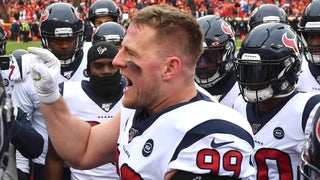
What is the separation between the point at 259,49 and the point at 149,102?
1.23m

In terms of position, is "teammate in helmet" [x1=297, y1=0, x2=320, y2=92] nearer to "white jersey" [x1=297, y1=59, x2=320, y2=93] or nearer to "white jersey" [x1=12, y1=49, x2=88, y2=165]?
"white jersey" [x1=297, y1=59, x2=320, y2=93]

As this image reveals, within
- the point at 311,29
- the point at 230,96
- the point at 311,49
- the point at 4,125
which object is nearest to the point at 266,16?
the point at 311,29

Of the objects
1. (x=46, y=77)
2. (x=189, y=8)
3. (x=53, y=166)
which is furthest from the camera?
(x=189, y=8)

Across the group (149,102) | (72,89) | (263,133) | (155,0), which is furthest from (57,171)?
(155,0)

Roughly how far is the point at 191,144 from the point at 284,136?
108cm

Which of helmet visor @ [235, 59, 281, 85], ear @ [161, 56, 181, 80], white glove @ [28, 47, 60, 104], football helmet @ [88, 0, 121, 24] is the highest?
ear @ [161, 56, 181, 80]

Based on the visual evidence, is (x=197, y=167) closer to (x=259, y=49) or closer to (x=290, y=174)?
(x=290, y=174)

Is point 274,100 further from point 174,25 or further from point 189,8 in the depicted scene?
point 189,8

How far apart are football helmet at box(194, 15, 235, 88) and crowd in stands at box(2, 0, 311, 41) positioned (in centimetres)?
2023

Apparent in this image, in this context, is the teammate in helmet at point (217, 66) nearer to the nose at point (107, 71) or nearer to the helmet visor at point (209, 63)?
the helmet visor at point (209, 63)

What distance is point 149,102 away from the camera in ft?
7.52

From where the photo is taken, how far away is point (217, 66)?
4.14 m

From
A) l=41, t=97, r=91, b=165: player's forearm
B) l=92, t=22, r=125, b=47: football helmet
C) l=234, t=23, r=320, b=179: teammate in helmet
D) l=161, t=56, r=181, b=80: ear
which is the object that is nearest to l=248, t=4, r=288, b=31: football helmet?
l=92, t=22, r=125, b=47: football helmet

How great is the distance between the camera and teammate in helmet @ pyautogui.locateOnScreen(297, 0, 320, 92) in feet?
15.4
